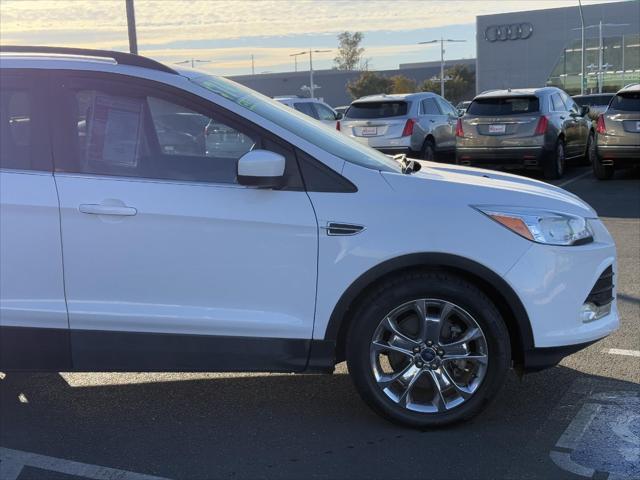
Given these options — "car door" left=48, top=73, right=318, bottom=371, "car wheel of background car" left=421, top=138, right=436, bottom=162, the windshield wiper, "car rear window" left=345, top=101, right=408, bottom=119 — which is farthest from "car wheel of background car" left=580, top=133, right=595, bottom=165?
"car door" left=48, top=73, right=318, bottom=371

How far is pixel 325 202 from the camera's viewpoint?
3600 millimetres

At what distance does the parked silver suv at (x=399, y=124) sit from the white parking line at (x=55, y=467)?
11.6m

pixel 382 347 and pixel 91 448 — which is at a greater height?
pixel 382 347

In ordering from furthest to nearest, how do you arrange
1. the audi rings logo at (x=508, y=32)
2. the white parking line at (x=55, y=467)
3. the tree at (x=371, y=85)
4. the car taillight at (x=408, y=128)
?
the tree at (x=371, y=85)
the audi rings logo at (x=508, y=32)
the car taillight at (x=408, y=128)
the white parking line at (x=55, y=467)

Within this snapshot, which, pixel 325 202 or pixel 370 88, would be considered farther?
pixel 370 88

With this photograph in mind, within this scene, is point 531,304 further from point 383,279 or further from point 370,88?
point 370,88

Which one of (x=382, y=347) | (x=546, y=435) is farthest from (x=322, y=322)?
(x=546, y=435)

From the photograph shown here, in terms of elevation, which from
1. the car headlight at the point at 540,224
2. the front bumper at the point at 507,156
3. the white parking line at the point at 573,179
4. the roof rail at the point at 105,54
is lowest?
the white parking line at the point at 573,179

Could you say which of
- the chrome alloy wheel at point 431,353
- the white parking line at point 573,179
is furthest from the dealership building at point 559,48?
the chrome alloy wheel at point 431,353

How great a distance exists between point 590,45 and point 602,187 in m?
48.7

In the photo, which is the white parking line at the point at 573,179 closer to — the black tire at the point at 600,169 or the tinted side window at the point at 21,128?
the black tire at the point at 600,169

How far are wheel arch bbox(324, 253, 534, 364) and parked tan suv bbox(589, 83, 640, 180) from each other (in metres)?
9.97

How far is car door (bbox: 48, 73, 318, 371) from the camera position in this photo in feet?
11.8

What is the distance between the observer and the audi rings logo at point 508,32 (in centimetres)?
5859
